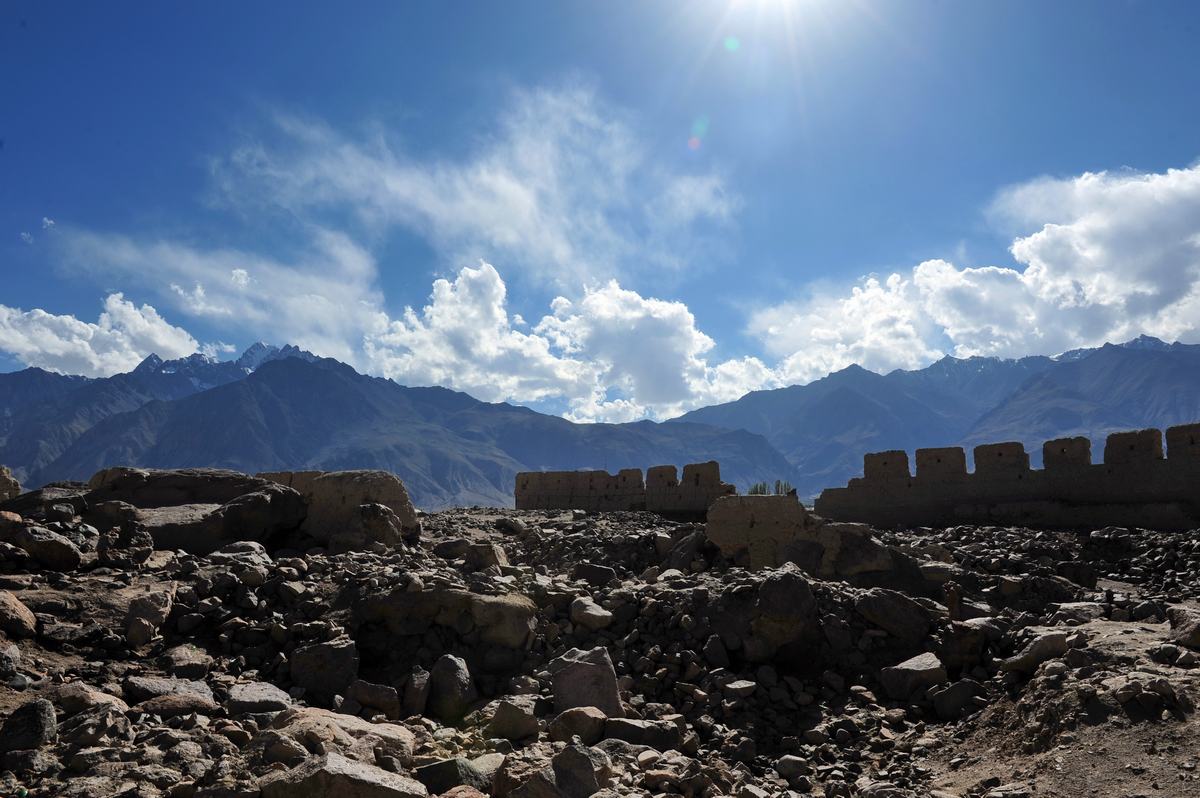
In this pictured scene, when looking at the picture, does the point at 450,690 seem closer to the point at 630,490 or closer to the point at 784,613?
the point at 784,613

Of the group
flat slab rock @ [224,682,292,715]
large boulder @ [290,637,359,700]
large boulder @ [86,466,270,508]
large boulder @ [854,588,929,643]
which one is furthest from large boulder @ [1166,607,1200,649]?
large boulder @ [86,466,270,508]

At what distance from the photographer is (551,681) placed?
22.6 ft

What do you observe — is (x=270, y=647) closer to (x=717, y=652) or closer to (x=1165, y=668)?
(x=717, y=652)

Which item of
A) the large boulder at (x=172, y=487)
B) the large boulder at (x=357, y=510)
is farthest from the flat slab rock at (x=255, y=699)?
the large boulder at (x=172, y=487)

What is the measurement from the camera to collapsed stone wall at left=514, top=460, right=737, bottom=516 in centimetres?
2311

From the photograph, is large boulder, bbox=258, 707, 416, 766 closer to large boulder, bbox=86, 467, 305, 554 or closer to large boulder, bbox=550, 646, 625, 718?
large boulder, bbox=550, 646, 625, 718

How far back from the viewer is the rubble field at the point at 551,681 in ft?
15.0

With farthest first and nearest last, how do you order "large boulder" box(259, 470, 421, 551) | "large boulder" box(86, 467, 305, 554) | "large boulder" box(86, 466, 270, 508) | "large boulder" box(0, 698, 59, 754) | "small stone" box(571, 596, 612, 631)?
"large boulder" box(86, 466, 270, 508), "large boulder" box(259, 470, 421, 551), "large boulder" box(86, 467, 305, 554), "small stone" box(571, 596, 612, 631), "large boulder" box(0, 698, 59, 754)

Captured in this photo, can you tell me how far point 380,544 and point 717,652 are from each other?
19.1 ft

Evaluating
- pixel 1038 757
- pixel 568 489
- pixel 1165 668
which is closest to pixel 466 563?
pixel 1038 757

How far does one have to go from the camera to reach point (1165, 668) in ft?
18.1

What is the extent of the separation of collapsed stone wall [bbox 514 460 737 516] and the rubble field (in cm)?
1296

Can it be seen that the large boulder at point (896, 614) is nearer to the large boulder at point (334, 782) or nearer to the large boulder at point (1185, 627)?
the large boulder at point (1185, 627)

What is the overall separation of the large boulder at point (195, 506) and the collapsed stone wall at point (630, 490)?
1268cm
